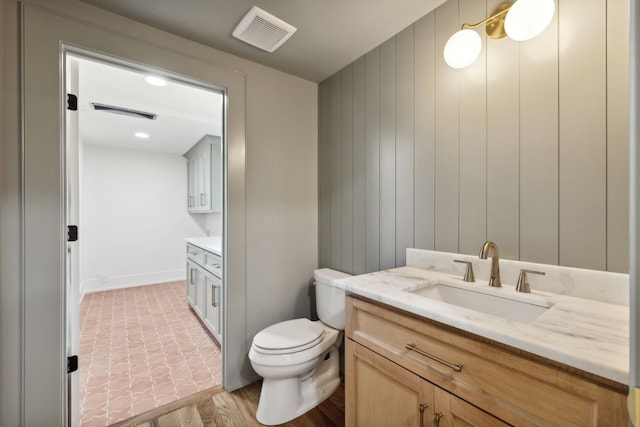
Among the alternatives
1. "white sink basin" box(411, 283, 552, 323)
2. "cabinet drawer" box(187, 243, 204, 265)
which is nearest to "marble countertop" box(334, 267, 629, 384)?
"white sink basin" box(411, 283, 552, 323)

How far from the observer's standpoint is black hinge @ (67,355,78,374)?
4.53 ft

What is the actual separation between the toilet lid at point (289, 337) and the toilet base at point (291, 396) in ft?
0.72

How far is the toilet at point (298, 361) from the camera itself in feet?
4.98

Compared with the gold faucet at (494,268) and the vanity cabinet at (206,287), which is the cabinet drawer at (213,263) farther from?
the gold faucet at (494,268)

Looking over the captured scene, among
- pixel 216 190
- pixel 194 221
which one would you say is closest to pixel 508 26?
pixel 216 190

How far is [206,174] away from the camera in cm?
374

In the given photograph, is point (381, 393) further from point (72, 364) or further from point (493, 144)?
point (72, 364)

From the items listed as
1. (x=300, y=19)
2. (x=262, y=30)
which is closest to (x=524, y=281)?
(x=300, y=19)

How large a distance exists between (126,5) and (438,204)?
1.88m

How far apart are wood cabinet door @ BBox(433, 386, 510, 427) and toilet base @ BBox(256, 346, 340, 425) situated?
0.97 meters

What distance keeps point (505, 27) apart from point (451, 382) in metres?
1.30

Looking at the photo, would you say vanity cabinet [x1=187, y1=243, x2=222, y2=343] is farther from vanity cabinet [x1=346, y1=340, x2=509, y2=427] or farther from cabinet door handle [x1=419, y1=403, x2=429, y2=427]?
cabinet door handle [x1=419, y1=403, x2=429, y2=427]

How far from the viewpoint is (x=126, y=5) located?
139 cm

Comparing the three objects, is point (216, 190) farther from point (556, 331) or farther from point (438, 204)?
point (556, 331)
